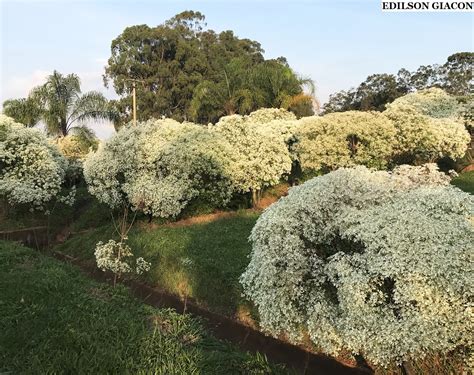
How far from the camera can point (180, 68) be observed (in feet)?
163

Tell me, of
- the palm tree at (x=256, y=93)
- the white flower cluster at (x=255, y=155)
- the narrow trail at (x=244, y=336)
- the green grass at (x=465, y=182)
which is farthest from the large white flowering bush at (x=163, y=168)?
the palm tree at (x=256, y=93)

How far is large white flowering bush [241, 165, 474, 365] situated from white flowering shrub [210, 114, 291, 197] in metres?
9.06

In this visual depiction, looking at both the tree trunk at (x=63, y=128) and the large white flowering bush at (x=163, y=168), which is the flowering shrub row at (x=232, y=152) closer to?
the large white flowering bush at (x=163, y=168)

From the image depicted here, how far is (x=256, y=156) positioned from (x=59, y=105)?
12.8m

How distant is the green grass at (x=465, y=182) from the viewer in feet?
53.2

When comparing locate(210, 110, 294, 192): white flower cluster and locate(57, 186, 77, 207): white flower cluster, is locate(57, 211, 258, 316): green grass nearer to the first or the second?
locate(210, 110, 294, 192): white flower cluster

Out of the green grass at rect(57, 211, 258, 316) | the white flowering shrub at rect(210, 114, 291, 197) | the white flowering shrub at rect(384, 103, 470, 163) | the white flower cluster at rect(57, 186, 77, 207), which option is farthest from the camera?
the white flower cluster at rect(57, 186, 77, 207)

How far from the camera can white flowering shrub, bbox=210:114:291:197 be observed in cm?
1681

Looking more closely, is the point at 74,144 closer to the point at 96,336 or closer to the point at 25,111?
the point at 25,111

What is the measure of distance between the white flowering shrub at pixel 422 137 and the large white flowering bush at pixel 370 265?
9.98 meters

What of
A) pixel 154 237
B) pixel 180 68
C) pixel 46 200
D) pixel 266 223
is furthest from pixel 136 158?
pixel 180 68

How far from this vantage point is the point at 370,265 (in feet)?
19.7

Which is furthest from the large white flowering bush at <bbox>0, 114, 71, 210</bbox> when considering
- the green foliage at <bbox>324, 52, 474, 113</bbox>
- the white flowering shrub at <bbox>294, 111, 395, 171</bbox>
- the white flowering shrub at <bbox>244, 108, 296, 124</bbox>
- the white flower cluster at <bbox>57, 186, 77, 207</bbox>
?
the green foliage at <bbox>324, 52, 474, 113</bbox>

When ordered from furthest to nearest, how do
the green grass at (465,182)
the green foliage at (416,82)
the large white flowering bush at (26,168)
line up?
the green foliage at (416,82)
the large white flowering bush at (26,168)
the green grass at (465,182)
